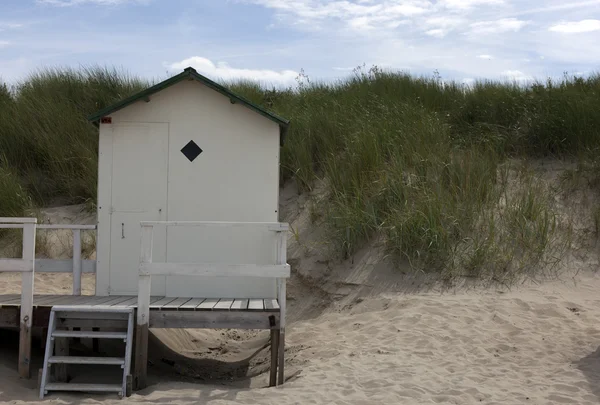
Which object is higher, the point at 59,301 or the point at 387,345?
the point at 59,301

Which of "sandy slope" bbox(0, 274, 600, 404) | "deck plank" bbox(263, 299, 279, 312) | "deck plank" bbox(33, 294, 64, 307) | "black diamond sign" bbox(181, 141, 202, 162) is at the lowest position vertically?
"sandy slope" bbox(0, 274, 600, 404)

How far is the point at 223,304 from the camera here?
8.27 metres

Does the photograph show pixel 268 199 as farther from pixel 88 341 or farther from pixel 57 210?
pixel 57 210

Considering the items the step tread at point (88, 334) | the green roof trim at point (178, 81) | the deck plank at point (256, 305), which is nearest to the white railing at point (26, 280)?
the step tread at point (88, 334)

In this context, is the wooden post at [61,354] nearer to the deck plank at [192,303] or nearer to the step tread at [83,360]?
the step tread at [83,360]

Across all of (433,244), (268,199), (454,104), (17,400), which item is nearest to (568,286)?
(433,244)

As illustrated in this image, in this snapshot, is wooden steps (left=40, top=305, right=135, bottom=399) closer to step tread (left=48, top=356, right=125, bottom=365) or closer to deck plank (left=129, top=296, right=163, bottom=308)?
step tread (left=48, top=356, right=125, bottom=365)

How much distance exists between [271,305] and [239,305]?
1.29 feet

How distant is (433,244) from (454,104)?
6.74 metres

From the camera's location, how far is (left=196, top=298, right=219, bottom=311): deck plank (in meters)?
7.84

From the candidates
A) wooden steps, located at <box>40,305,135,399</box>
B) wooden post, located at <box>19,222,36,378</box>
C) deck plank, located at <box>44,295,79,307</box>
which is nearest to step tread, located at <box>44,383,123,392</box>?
wooden steps, located at <box>40,305,135,399</box>

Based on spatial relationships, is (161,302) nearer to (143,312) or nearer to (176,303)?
(176,303)

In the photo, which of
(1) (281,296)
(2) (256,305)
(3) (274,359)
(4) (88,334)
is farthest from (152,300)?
(1) (281,296)

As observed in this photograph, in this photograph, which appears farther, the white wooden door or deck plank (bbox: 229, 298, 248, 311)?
the white wooden door
